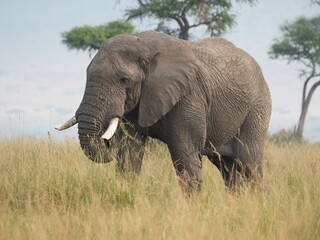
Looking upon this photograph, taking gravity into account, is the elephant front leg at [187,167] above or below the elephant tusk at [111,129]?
below

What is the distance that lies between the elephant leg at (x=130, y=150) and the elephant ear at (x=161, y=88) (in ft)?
1.19

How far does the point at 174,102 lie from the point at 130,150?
2.58 ft

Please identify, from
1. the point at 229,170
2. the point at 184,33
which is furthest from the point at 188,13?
the point at 229,170

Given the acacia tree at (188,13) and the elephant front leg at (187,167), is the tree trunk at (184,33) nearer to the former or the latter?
the acacia tree at (188,13)

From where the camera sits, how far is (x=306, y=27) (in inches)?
1168

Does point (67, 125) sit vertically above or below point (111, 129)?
below

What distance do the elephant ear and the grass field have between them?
71 centimetres

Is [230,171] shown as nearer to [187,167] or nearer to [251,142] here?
[251,142]

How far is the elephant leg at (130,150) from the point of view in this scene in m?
6.81

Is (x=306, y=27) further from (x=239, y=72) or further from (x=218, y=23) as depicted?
(x=239, y=72)

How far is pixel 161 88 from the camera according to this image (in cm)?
657

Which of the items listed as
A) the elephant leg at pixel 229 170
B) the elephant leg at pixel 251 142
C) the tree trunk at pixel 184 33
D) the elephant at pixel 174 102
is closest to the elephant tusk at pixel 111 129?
the elephant at pixel 174 102

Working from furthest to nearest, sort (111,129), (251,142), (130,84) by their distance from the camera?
(251,142)
(130,84)
(111,129)

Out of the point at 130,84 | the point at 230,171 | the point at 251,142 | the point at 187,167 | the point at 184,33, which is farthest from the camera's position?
the point at 184,33
